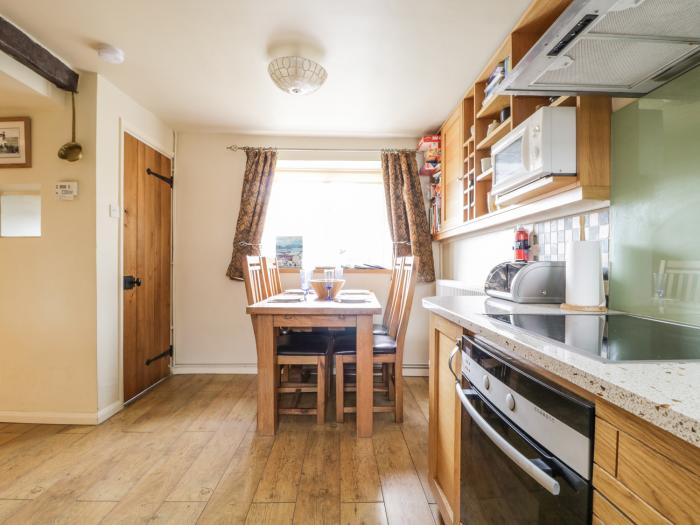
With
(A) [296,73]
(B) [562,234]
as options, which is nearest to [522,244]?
(B) [562,234]

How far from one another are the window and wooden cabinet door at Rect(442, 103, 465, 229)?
0.78m

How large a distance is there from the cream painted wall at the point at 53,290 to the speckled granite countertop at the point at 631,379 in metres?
2.58

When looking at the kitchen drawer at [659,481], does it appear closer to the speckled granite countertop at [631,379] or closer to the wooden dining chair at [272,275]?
→ the speckled granite countertop at [631,379]

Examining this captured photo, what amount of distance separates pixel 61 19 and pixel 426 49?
1971 mm

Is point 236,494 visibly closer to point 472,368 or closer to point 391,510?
point 391,510

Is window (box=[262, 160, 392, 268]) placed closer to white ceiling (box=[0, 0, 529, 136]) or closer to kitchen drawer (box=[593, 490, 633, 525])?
white ceiling (box=[0, 0, 529, 136])

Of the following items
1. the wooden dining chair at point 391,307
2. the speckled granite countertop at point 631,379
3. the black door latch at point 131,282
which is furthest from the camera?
the wooden dining chair at point 391,307

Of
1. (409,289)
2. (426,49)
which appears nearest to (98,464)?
(409,289)

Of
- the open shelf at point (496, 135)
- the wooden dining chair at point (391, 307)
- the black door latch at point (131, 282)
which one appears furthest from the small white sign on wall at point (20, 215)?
the open shelf at point (496, 135)

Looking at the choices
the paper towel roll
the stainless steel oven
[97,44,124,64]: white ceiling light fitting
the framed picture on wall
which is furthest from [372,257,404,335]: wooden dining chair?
the framed picture on wall

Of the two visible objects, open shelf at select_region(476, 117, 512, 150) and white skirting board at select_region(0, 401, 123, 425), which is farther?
white skirting board at select_region(0, 401, 123, 425)

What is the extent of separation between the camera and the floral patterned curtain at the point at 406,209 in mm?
3434

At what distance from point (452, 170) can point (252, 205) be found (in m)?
1.86

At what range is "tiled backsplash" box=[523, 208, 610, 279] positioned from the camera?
148 centimetres
